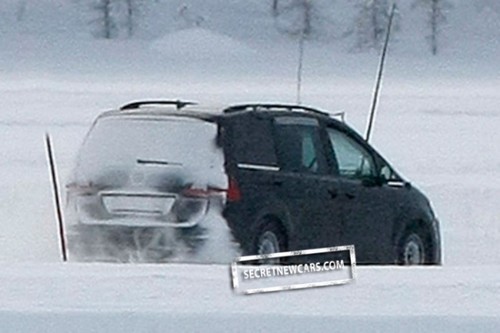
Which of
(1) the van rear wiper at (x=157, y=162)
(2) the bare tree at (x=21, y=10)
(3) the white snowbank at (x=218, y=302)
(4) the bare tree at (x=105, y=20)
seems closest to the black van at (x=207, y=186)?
(1) the van rear wiper at (x=157, y=162)

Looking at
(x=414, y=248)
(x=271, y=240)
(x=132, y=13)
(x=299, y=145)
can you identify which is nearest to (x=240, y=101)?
(x=414, y=248)

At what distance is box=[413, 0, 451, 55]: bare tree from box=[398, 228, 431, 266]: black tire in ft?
173

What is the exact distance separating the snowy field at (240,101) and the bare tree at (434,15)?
70 cm

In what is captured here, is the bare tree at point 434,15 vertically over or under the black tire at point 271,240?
under

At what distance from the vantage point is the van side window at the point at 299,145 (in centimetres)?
1284

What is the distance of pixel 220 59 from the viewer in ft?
196

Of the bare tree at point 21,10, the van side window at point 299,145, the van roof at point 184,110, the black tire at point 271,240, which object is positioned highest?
the van roof at point 184,110

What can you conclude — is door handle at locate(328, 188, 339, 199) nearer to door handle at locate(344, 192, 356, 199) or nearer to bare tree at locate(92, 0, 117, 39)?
door handle at locate(344, 192, 356, 199)

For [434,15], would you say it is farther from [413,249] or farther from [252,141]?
[252,141]

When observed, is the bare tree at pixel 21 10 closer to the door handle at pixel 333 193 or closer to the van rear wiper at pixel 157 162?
the door handle at pixel 333 193

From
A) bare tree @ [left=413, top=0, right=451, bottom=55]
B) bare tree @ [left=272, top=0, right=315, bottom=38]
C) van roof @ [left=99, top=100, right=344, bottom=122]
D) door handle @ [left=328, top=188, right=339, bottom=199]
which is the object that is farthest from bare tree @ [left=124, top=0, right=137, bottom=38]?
van roof @ [left=99, top=100, right=344, bottom=122]

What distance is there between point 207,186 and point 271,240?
0.78 m

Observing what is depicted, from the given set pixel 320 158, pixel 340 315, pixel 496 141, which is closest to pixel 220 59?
pixel 496 141

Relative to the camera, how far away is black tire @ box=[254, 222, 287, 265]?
12.3 metres
